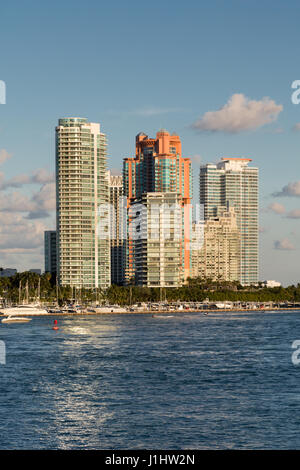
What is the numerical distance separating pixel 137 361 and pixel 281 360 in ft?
49.5

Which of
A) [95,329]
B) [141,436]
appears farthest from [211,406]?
[95,329]

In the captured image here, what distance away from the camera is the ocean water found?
40.7 meters

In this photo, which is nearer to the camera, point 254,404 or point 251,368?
point 254,404

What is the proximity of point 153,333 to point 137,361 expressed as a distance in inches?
1908

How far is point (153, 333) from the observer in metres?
125

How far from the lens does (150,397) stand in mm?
53531

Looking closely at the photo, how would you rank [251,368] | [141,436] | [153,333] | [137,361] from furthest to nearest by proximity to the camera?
[153,333] → [137,361] → [251,368] → [141,436]

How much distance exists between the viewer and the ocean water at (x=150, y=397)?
40.7 m

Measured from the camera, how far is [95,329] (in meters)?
137

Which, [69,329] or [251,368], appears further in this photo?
[69,329]
